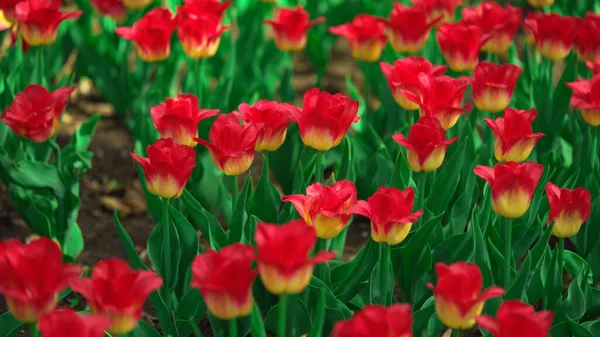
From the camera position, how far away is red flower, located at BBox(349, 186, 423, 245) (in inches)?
66.4

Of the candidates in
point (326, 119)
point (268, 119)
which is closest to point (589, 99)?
point (326, 119)

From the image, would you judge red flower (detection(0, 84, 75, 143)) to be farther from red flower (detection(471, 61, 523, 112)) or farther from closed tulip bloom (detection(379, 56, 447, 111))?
red flower (detection(471, 61, 523, 112))

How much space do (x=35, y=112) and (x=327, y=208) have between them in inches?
33.8

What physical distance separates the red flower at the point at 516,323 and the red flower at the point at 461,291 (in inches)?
2.6

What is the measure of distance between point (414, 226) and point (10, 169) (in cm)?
108

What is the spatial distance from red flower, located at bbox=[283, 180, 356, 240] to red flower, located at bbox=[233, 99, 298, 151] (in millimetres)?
289

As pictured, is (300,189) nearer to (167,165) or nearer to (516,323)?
(167,165)

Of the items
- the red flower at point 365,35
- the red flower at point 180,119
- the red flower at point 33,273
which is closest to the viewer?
the red flower at point 33,273

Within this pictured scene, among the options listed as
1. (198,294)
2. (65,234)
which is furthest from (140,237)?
(198,294)

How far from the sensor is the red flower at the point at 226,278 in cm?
139

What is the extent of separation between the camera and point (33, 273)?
1.45 meters

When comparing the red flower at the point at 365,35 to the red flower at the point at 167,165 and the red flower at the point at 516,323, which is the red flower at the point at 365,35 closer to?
the red flower at the point at 167,165

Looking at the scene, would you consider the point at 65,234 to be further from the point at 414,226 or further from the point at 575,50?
the point at 575,50

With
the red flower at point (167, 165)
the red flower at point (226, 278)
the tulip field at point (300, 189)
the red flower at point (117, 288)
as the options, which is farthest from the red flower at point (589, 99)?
the red flower at point (117, 288)
